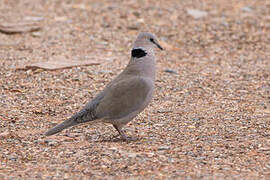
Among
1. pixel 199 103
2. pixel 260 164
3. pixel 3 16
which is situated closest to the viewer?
pixel 260 164

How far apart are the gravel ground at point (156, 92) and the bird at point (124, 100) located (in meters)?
0.27

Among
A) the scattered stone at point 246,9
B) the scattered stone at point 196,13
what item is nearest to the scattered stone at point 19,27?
the scattered stone at point 196,13

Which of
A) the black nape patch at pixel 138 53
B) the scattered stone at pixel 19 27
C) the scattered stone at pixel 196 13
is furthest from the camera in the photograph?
the scattered stone at pixel 196 13

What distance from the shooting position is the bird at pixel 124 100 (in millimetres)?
6172

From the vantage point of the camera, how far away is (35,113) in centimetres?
749

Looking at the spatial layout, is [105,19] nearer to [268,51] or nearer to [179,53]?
[179,53]

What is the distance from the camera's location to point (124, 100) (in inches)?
247

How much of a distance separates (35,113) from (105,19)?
5.50 m

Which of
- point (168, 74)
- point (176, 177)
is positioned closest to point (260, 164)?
point (176, 177)

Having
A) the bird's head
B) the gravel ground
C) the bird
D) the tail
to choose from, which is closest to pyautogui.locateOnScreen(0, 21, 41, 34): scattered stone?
the gravel ground

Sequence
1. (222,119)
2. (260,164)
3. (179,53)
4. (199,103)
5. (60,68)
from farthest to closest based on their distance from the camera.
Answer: (179,53) → (60,68) → (199,103) → (222,119) → (260,164)

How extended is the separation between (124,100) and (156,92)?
242 cm

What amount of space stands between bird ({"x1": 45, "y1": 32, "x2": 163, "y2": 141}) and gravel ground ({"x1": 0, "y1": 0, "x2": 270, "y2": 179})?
0.27m

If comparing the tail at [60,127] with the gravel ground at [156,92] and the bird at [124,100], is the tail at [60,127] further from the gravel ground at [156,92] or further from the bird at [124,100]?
the gravel ground at [156,92]
